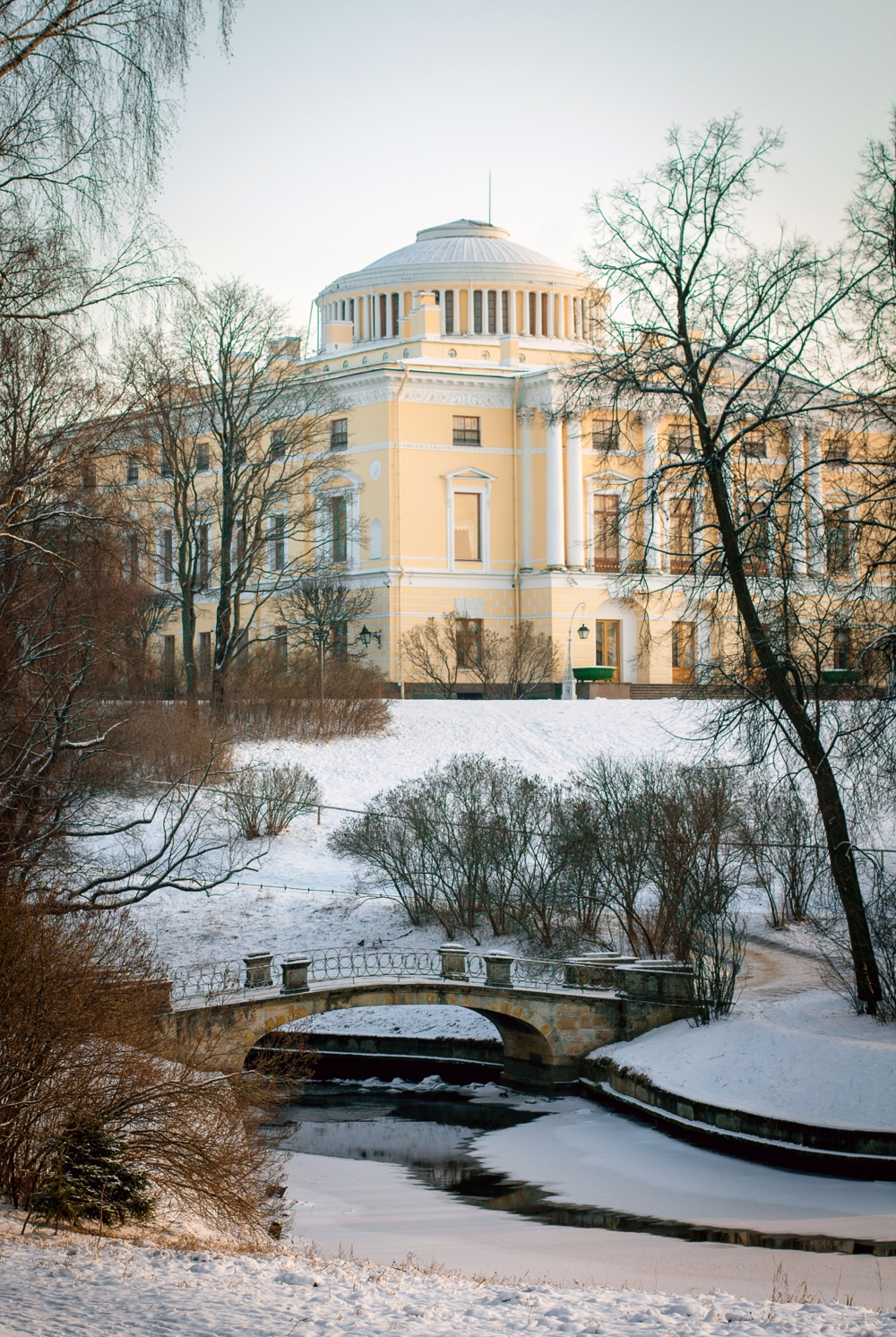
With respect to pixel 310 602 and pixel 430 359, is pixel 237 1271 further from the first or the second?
pixel 430 359

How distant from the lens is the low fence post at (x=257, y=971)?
2739 cm

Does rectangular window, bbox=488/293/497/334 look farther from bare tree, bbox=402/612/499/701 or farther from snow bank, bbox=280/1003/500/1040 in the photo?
snow bank, bbox=280/1003/500/1040

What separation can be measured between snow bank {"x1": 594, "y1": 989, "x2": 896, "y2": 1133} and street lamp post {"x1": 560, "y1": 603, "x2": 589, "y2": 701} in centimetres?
2206

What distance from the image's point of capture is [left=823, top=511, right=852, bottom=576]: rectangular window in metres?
Answer: 18.9

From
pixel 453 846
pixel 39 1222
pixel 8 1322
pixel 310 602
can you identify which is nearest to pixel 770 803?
pixel 453 846

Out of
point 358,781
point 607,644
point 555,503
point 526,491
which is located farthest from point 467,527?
point 358,781

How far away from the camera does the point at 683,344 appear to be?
21.5 m

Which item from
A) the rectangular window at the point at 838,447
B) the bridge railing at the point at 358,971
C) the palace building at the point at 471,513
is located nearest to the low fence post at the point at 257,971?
the bridge railing at the point at 358,971

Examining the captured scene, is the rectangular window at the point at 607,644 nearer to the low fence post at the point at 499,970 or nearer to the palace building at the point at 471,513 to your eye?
the palace building at the point at 471,513

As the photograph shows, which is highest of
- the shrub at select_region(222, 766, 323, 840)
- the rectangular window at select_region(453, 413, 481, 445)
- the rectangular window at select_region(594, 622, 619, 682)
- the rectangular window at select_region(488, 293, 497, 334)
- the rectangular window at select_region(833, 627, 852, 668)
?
the rectangular window at select_region(488, 293, 497, 334)

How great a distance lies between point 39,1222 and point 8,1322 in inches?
144

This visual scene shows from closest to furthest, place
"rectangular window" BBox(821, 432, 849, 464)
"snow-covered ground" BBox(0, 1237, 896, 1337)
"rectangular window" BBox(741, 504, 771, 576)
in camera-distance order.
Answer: "snow-covered ground" BBox(0, 1237, 896, 1337) < "rectangular window" BBox(821, 432, 849, 464) < "rectangular window" BBox(741, 504, 771, 576)

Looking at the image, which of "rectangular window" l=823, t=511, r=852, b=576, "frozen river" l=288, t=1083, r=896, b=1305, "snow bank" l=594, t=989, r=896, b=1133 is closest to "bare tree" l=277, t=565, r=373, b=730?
"snow bank" l=594, t=989, r=896, b=1133

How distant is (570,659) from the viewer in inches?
2012
